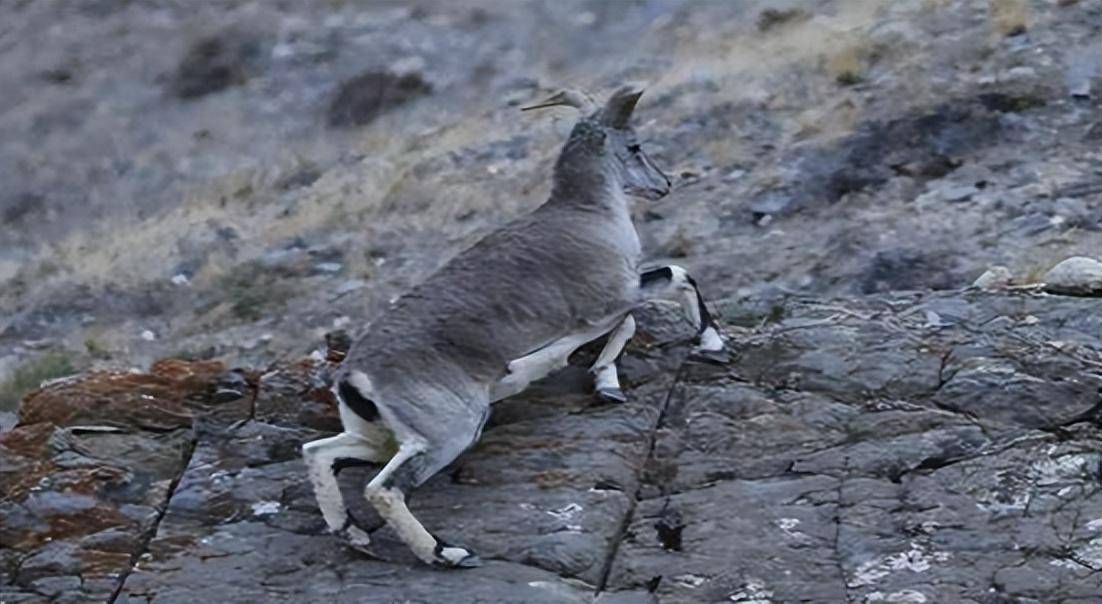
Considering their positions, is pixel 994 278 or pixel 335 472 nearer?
pixel 335 472

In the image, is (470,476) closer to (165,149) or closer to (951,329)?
(951,329)

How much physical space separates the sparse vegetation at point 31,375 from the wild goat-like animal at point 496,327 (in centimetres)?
558

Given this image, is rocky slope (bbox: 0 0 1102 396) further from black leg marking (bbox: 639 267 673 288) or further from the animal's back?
the animal's back

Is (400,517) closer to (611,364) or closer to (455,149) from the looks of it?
(611,364)

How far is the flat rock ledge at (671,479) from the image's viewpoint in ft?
26.5

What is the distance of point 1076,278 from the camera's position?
1075 cm

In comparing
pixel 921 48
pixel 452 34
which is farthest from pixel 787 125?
pixel 452 34

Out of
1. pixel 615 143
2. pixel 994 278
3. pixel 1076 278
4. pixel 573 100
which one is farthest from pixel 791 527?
pixel 994 278

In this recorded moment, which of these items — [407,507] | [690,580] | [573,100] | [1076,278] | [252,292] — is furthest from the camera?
[252,292]

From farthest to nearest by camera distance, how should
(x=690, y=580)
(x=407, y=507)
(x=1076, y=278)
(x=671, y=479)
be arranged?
(x=1076, y=278), (x=671, y=479), (x=407, y=507), (x=690, y=580)

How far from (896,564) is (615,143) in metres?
3.33

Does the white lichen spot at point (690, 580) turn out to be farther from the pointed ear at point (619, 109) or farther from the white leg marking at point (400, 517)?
the pointed ear at point (619, 109)

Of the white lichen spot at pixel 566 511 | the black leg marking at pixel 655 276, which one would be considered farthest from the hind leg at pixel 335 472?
the black leg marking at pixel 655 276

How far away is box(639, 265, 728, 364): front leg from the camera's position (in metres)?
9.92
